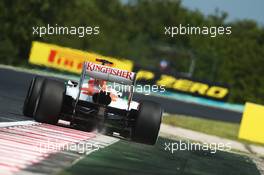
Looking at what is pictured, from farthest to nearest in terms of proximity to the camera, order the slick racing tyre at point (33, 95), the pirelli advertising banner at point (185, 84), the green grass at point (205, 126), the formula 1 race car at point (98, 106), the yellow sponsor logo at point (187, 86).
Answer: the yellow sponsor logo at point (187, 86) < the pirelli advertising banner at point (185, 84) < the green grass at point (205, 126) < the slick racing tyre at point (33, 95) < the formula 1 race car at point (98, 106)

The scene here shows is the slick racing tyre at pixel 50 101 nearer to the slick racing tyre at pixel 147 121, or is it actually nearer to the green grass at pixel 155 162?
the green grass at pixel 155 162

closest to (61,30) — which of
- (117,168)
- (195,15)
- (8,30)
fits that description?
(8,30)

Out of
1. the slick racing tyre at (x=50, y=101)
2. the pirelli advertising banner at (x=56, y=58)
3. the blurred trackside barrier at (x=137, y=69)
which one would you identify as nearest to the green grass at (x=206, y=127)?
the slick racing tyre at (x=50, y=101)

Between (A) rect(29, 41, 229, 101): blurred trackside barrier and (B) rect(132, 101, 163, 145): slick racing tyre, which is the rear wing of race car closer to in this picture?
(B) rect(132, 101, 163, 145): slick racing tyre

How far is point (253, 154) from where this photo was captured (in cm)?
2147

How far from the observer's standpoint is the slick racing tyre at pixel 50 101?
13.9 meters

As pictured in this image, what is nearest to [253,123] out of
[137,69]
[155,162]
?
[155,162]

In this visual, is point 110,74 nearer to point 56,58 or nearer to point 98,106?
point 98,106

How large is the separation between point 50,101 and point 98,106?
1.09 metres

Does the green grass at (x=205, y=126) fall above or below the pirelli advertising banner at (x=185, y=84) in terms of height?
below

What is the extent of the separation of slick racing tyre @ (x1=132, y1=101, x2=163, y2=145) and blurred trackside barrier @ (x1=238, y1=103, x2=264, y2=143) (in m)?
10.7

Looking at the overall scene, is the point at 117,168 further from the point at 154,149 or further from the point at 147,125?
the point at 154,149

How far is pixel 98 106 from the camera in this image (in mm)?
14617

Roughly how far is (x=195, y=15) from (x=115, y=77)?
106 metres
